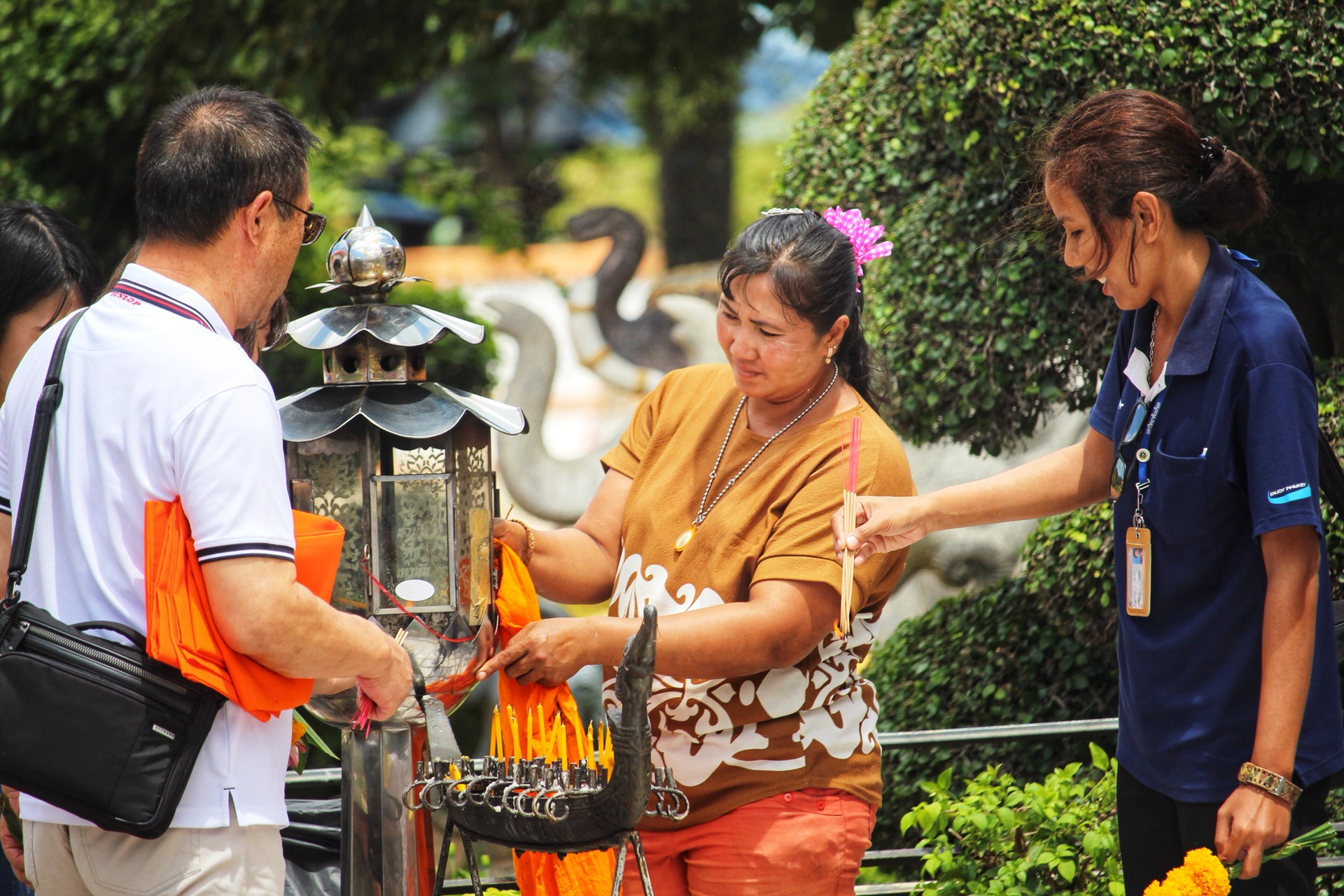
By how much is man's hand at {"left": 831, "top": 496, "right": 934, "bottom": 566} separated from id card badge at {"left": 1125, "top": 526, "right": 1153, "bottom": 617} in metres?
0.37

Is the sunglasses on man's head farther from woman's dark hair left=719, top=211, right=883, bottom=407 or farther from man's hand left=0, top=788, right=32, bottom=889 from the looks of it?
man's hand left=0, top=788, right=32, bottom=889

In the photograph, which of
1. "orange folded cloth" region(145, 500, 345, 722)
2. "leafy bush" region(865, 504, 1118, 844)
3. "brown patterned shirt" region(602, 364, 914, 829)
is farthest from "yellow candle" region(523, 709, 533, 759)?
"leafy bush" region(865, 504, 1118, 844)

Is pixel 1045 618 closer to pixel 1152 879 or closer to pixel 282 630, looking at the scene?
pixel 1152 879

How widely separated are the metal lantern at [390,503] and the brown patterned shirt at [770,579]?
0.33 meters

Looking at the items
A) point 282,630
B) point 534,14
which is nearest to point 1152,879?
point 282,630

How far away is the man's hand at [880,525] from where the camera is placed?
2.30m

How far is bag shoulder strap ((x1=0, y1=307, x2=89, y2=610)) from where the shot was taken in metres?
1.89

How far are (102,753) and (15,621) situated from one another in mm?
226

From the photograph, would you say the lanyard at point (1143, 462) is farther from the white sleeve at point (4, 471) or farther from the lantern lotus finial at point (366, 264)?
the white sleeve at point (4, 471)

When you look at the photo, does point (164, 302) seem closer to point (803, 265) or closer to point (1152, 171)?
point (803, 265)

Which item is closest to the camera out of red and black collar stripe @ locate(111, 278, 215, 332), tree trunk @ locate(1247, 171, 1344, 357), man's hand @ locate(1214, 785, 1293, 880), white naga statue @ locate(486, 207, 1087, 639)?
red and black collar stripe @ locate(111, 278, 215, 332)

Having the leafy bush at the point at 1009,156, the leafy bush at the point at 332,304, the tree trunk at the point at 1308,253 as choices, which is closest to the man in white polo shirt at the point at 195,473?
the leafy bush at the point at 1009,156

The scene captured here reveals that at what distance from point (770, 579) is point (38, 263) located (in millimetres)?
1741

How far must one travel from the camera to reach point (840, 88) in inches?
185
